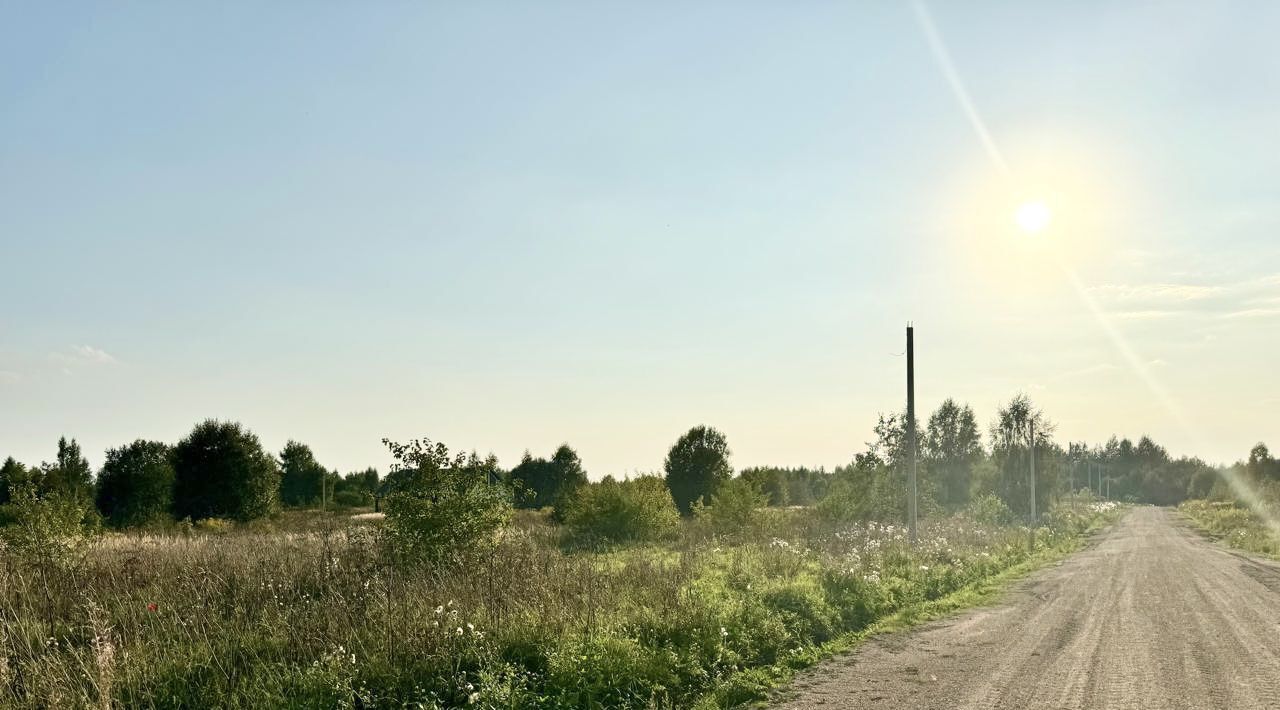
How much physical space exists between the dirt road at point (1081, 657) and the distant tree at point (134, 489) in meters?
46.4

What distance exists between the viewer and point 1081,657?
444 inches

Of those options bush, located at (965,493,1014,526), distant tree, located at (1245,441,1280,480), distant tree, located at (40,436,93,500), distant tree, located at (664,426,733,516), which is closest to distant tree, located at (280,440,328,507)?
distant tree, located at (40,436,93,500)

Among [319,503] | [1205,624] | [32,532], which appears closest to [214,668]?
[32,532]

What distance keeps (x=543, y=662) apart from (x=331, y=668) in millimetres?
2376

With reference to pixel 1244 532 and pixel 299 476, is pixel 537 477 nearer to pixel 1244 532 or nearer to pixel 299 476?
pixel 299 476

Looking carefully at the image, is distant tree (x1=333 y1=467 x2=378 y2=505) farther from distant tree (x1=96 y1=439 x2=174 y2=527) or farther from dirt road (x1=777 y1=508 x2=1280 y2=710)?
dirt road (x1=777 y1=508 x2=1280 y2=710)

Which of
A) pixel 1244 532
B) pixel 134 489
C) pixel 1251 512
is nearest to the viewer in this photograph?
pixel 1244 532

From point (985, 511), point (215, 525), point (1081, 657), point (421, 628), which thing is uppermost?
point (421, 628)

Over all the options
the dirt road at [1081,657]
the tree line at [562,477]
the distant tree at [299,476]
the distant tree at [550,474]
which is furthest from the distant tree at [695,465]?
the distant tree at [299,476]

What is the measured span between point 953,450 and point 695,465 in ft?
72.6

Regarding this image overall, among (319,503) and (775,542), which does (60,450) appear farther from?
(775,542)

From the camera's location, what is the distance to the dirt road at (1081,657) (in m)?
9.25

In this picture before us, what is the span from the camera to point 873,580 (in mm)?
16672

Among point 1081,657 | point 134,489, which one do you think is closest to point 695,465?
point 134,489
